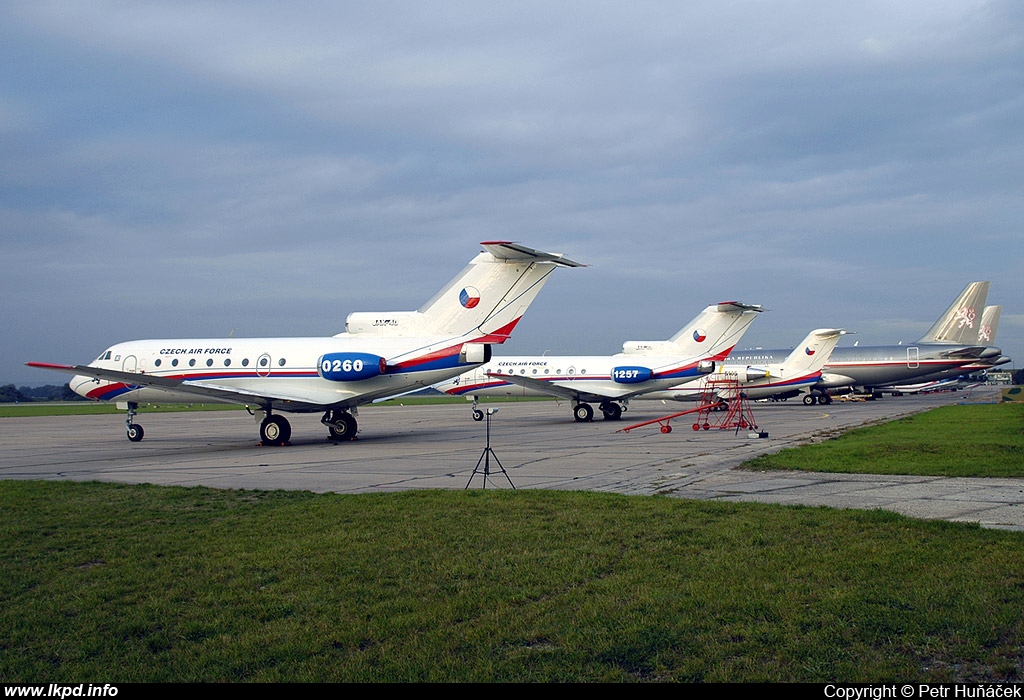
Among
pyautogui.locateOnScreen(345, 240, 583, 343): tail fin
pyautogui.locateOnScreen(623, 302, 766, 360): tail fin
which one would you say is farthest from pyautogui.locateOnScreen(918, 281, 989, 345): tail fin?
pyautogui.locateOnScreen(345, 240, 583, 343): tail fin

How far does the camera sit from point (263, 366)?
25328 millimetres

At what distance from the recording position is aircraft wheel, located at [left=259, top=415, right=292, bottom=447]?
2472cm

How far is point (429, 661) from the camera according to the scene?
508cm

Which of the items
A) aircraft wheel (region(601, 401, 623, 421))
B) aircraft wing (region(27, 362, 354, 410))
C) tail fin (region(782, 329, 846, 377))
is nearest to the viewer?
aircraft wing (region(27, 362, 354, 410))

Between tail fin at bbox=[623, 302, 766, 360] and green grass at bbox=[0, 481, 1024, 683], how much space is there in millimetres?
31468

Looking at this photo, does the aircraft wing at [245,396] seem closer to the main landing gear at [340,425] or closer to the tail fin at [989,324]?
the main landing gear at [340,425]

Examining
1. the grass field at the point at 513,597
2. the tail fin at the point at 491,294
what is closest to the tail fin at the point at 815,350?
the tail fin at the point at 491,294

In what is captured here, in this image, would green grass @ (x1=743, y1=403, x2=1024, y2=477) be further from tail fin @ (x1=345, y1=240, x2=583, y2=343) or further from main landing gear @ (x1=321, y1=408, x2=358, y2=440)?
main landing gear @ (x1=321, y1=408, x2=358, y2=440)

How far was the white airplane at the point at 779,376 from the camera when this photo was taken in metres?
47.1

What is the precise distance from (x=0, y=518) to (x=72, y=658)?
5.34 m

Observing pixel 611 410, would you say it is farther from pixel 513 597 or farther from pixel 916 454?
pixel 513 597

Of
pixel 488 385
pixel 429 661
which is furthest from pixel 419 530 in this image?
pixel 488 385
